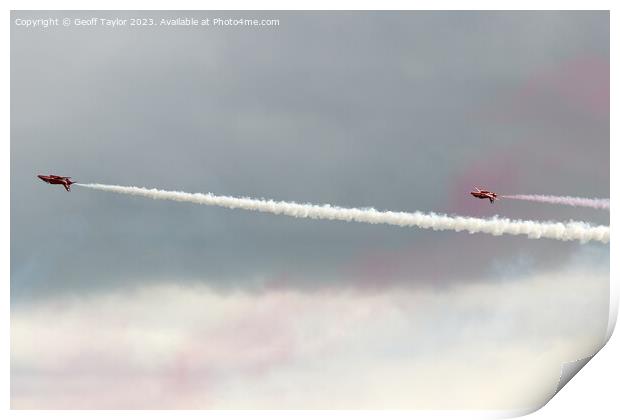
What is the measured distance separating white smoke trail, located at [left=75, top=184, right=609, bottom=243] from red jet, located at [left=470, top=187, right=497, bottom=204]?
0.84m

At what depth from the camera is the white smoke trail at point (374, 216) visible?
47.8 m

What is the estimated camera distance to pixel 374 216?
157 feet

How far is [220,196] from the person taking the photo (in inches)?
1886

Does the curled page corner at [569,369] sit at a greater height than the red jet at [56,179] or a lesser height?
lesser

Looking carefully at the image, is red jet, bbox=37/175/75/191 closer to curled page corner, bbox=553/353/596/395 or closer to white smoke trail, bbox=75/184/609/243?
white smoke trail, bbox=75/184/609/243

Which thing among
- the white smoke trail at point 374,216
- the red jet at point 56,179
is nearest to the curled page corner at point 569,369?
the white smoke trail at point 374,216

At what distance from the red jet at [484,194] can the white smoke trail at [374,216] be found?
836 millimetres

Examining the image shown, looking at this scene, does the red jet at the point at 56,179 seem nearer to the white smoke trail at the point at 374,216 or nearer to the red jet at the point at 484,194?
the white smoke trail at the point at 374,216

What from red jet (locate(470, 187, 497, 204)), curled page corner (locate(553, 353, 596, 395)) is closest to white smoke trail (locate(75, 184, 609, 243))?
red jet (locate(470, 187, 497, 204))

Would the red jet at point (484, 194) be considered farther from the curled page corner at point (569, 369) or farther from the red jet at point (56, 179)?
the red jet at point (56, 179)

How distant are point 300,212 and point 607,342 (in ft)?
41.4

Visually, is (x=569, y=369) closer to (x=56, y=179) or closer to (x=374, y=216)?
(x=374, y=216)

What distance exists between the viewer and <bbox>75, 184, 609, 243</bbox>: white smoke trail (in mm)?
47750

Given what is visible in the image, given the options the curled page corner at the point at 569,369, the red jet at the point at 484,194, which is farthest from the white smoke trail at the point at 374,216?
the curled page corner at the point at 569,369
